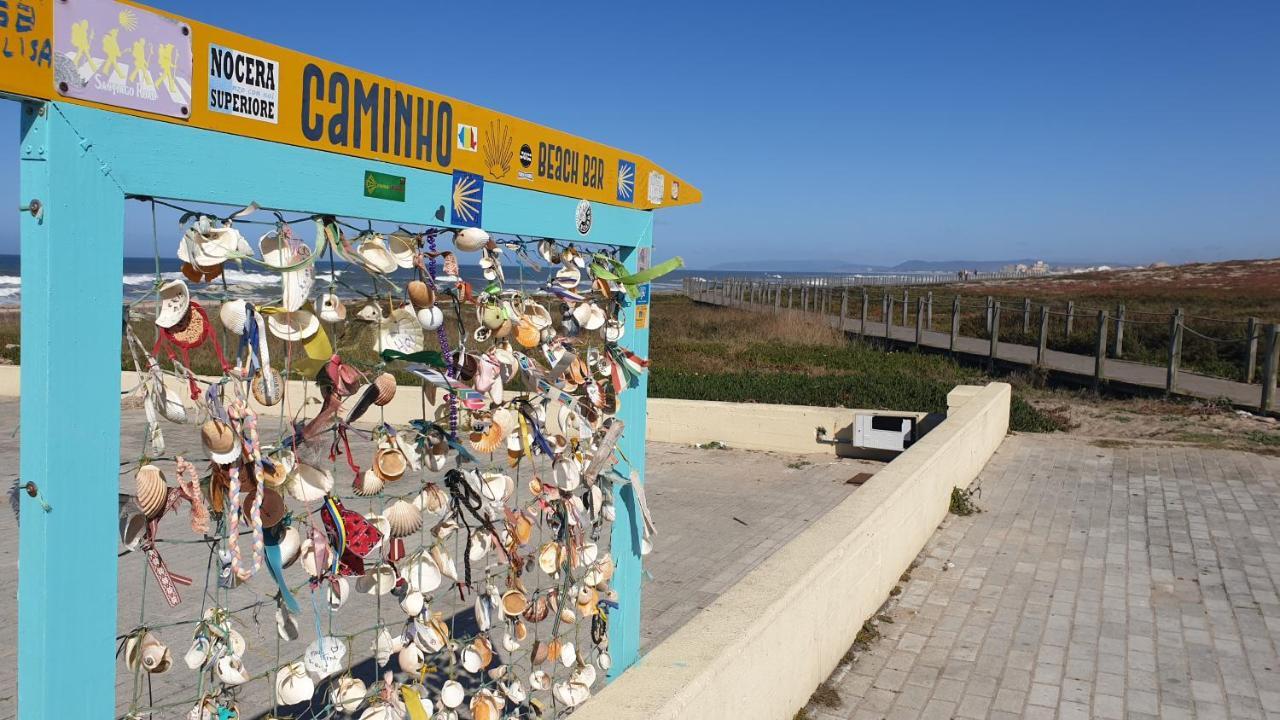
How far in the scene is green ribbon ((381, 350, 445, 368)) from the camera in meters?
2.44

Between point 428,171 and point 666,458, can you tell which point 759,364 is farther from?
point 428,171

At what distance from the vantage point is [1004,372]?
17.4 meters

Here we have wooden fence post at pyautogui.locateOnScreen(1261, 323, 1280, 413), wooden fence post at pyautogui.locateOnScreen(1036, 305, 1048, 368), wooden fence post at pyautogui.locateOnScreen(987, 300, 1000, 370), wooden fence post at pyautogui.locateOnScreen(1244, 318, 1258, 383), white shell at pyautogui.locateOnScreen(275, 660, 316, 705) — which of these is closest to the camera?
white shell at pyautogui.locateOnScreen(275, 660, 316, 705)

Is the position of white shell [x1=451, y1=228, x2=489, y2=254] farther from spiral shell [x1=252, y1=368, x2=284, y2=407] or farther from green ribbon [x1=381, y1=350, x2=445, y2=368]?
spiral shell [x1=252, y1=368, x2=284, y2=407]

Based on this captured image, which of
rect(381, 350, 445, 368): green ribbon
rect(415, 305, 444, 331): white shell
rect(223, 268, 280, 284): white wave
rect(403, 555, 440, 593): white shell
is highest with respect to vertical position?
rect(223, 268, 280, 284): white wave

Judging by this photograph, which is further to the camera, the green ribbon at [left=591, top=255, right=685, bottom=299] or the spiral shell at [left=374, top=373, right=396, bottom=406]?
the green ribbon at [left=591, top=255, right=685, bottom=299]

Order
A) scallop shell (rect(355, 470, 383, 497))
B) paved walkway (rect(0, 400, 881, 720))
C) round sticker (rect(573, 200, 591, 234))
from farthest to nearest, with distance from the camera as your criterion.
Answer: paved walkway (rect(0, 400, 881, 720)) < round sticker (rect(573, 200, 591, 234)) < scallop shell (rect(355, 470, 383, 497))

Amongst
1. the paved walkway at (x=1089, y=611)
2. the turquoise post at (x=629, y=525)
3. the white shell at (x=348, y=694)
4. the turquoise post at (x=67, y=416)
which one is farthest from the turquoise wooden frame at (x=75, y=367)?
the paved walkway at (x=1089, y=611)

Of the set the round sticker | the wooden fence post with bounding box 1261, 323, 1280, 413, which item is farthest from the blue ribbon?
the wooden fence post with bounding box 1261, 323, 1280, 413

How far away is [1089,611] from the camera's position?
5.25 meters

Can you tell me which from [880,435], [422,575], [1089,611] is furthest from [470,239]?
[880,435]

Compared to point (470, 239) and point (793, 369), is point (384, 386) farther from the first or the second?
point (793, 369)

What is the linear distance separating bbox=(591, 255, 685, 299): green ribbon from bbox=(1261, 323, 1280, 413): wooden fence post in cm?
1137

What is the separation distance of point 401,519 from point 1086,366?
16.5m
